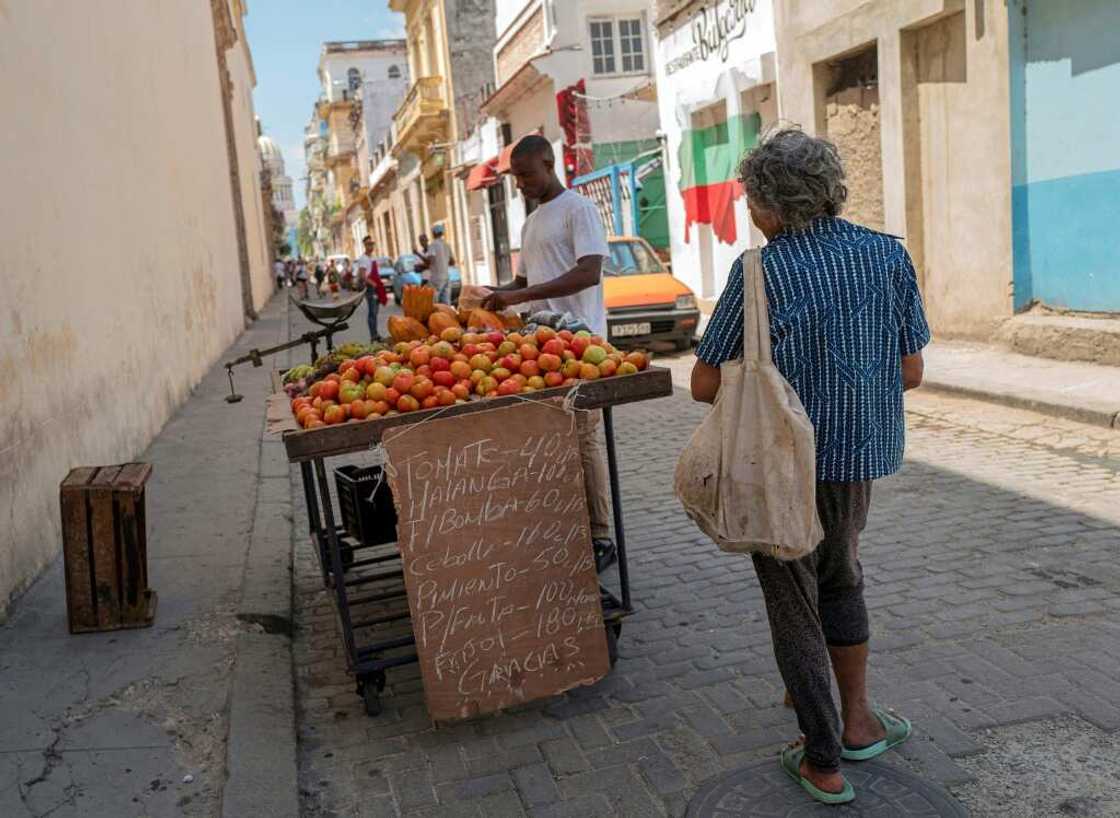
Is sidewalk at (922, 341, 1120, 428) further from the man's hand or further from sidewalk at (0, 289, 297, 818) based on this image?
sidewalk at (0, 289, 297, 818)

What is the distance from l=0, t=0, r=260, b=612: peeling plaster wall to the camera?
17.4 feet

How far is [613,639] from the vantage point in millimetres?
4020

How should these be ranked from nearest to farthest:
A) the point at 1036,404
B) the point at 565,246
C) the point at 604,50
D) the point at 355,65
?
the point at 565,246 < the point at 1036,404 < the point at 604,50 < the point at 355,65

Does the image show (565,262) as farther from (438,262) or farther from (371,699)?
(438,262)

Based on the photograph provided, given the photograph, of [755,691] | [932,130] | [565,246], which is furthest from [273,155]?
[755,691]

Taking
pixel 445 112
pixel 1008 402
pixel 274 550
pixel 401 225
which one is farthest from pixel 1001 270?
pixel 401 225

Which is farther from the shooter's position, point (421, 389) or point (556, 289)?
point (556, 289)

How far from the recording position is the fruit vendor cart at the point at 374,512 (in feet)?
11.2

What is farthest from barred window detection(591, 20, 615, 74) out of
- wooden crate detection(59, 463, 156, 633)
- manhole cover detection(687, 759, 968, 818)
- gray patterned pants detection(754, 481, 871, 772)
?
manhole cover detection(687, 759, 968, 818)

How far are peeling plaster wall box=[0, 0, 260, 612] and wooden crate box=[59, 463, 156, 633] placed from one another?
0.46 m

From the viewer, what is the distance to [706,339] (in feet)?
9.57

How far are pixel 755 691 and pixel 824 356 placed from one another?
4.76 ft

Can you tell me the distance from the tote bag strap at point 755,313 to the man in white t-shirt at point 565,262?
2.01 meters

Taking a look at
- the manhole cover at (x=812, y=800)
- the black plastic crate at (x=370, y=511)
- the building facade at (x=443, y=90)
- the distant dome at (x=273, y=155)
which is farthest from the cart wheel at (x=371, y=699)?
the distant dome at (x=273, y=155)
